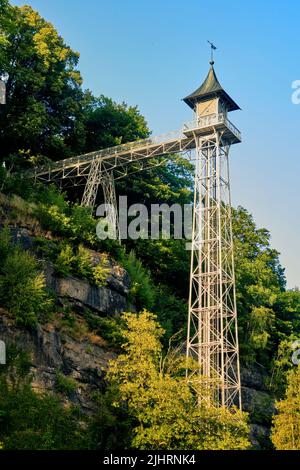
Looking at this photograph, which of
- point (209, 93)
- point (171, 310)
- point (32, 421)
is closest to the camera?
point (32, 421)

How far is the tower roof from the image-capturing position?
29.5 m

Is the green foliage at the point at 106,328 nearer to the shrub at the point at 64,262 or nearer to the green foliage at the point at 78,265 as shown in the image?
the green foliage at the point at 78,265

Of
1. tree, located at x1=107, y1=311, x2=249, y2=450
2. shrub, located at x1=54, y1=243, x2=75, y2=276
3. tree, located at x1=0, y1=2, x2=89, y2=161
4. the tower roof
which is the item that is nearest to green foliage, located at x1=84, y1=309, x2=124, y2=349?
shrub, located at x1=54, y1=243, x2=75, y2=276

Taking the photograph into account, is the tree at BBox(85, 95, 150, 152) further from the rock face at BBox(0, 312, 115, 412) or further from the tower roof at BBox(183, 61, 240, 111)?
the rock face at BBox(0, 312, 115, 412)

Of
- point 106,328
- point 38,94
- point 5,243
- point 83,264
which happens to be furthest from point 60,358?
point 38,94

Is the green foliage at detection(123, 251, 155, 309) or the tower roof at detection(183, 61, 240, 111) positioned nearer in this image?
the green foliage at detection(123, 251, 155, 309)

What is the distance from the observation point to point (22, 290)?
20.0 m

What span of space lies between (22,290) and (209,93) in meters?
14.2

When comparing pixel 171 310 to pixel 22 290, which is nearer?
pixel 22 290

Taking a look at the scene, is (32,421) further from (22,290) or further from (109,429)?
(22,290)

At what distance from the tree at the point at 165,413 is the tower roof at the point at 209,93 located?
14.0 meters

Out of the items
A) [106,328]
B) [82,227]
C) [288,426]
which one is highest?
[82,227]

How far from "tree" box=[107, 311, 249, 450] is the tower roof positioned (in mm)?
13970

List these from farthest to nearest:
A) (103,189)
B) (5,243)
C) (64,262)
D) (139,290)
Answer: (103,189) < (139,290) < (64,262) < (5,243)
